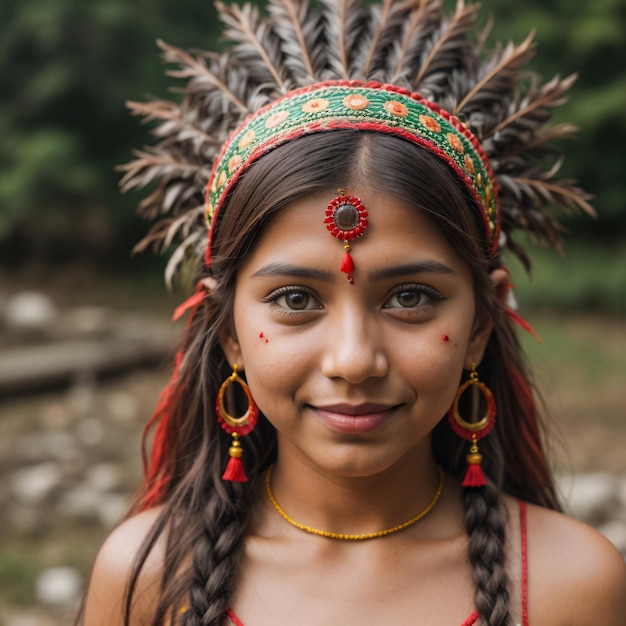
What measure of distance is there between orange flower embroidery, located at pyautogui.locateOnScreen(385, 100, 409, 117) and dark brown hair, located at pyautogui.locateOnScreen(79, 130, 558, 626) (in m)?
0.07

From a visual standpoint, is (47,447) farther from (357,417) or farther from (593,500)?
(357,417)

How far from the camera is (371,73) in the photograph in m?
2.34

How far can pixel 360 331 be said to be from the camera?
6.46ft

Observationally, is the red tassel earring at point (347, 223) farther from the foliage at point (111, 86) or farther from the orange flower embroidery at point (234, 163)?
the foliage at point (111, 86)

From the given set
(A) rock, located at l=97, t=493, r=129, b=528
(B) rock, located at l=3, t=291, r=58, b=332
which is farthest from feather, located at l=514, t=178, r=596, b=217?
(B) rock, located at l=3, t=291, r=58, b=332

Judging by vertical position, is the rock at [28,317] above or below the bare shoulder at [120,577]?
below

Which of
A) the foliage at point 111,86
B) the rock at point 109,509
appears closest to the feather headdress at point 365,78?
the rock at point 109,509

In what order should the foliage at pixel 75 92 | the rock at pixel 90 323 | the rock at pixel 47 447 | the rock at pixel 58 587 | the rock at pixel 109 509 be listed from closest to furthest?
1. the rock at pixel 58 587
2. the rock at pixel 109 509
3. the rock at pixel 47 447
4. the rock at pixel 90 323
5. the foliage at pixel 75 92

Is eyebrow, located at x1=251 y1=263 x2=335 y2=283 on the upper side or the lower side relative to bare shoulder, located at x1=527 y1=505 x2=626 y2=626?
upper

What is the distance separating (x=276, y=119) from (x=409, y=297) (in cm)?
53

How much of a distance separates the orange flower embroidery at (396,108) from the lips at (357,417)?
0.67m

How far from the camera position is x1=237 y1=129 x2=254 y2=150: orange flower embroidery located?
219 centimetres

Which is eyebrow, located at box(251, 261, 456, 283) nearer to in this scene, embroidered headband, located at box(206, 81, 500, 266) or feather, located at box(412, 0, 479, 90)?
embroidered headband, located at box(206, 81, 500, 266)

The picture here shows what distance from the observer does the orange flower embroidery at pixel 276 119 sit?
2146mm
